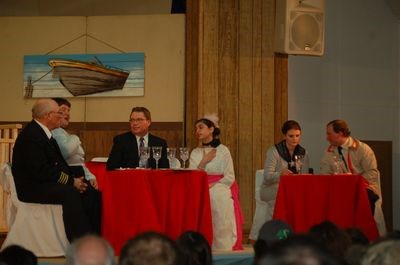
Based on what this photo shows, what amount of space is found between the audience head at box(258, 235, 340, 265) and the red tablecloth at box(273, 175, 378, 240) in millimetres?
4821

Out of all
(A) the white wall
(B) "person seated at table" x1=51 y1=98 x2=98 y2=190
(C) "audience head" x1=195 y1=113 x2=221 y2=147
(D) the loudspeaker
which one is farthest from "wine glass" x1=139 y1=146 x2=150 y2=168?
(A) the white wall

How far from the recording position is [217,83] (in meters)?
7.86

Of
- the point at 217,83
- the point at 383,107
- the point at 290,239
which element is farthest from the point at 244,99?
the point at 290,239

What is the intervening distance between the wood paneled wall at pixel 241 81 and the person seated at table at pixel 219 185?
112cm

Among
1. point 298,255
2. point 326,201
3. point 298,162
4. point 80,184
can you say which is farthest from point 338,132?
point 298,255

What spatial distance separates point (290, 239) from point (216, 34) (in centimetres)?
655

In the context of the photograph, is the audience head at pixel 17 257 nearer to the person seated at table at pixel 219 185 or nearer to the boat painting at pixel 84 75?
the person seated at table at pixel 219 185

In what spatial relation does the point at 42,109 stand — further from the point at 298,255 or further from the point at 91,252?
the point at 298,255

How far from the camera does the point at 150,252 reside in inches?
74.7

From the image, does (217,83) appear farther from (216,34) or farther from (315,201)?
(315,201)

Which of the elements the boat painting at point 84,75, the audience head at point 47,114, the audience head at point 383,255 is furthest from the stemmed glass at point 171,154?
Result: the audience head at point 383,255

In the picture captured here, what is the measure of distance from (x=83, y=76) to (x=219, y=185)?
A: 2.60m

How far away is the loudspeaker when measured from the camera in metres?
7.62

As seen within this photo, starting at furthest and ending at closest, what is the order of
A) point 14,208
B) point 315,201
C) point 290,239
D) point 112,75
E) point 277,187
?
point 112,75, point 277,187, point 315,201, point 14,208, point 290,239
